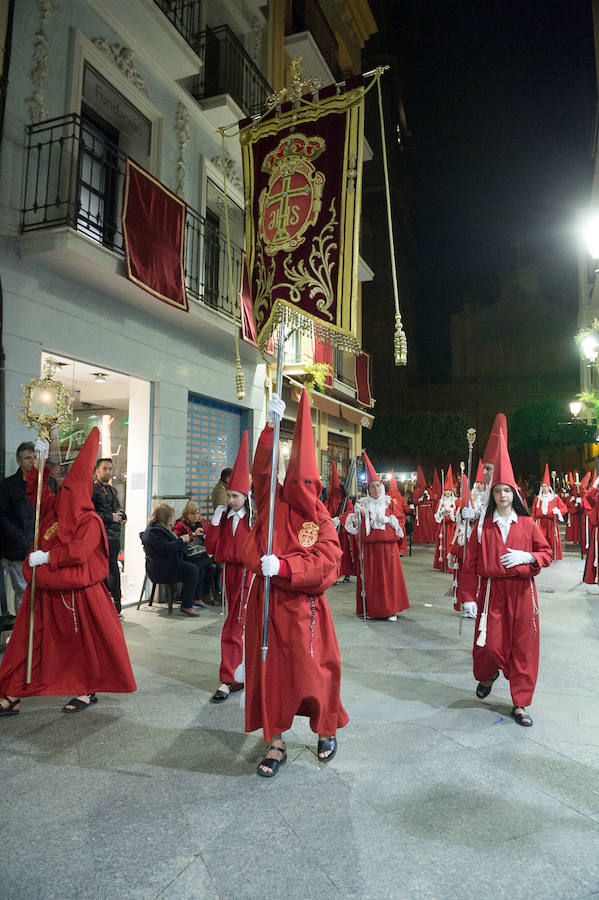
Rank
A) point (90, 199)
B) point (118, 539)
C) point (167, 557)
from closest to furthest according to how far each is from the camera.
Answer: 1. point (118, 539)
2. point (167, 557)
3. point (90, 199)

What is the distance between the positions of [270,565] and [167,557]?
16.6ft

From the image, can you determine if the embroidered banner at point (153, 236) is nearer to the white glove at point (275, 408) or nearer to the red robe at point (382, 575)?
the red robe at point (382, 575)

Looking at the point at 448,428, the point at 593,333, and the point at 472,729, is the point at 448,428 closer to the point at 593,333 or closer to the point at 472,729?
the point at 593,333

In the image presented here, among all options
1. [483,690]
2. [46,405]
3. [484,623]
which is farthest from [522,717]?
[46,405]

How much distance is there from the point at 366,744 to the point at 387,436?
29011 mm

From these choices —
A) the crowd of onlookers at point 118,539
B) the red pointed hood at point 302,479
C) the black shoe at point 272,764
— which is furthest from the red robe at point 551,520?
the black shoe at point 272,764

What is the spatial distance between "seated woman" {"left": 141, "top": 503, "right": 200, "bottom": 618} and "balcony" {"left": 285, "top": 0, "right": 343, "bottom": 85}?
A: 37.0 ft

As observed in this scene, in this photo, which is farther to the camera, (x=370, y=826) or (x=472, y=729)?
(x=472, y=729)

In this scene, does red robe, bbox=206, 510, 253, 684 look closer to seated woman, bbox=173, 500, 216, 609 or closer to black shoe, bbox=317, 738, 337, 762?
black shoe, bbox=317, 738, 337, 762

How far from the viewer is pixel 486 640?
4617 mm

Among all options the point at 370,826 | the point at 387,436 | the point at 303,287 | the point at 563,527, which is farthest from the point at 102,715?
the point at 387,436

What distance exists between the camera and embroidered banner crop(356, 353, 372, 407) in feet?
65.8

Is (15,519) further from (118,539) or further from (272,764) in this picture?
(272,764)

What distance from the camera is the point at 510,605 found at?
4.60 metres
